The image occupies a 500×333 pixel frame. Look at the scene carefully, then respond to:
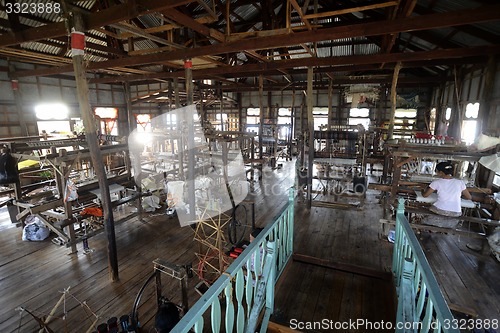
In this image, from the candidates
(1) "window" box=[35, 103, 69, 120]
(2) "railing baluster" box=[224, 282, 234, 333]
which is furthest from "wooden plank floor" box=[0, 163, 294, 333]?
(1) "window" box=[35, 103, 69, 120]

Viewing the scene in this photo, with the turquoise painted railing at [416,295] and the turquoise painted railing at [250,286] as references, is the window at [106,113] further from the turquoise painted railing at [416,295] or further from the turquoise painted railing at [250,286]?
the turquoise painted railing at [416,295]

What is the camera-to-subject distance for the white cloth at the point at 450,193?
4672 mm

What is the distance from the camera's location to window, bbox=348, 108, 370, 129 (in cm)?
1705

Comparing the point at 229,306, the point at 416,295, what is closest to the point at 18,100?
the point at 229,306

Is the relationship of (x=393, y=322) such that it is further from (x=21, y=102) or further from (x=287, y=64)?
(x=21, y=102)

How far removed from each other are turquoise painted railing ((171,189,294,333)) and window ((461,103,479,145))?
7632 millimetres

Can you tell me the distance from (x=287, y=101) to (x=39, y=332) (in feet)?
58.9

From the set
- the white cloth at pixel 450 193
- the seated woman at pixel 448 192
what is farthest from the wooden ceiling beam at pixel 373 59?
the white cloth at pixel 450 193

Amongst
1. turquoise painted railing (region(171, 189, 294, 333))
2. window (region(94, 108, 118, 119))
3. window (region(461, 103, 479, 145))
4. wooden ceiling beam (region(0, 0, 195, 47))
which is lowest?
turquoise painted railing (region(171, 189, 294, 333))

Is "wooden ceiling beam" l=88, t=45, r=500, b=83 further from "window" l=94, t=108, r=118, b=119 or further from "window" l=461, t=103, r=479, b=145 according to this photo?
"window" l=94, t=108, r=118, b=119

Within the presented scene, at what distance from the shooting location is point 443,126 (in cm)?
1153

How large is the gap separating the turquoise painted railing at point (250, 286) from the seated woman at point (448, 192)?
9.71 feet

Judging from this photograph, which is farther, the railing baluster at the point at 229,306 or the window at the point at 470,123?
the window at the point at 470,123

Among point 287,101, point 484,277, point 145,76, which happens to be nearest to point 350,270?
point 484,277
